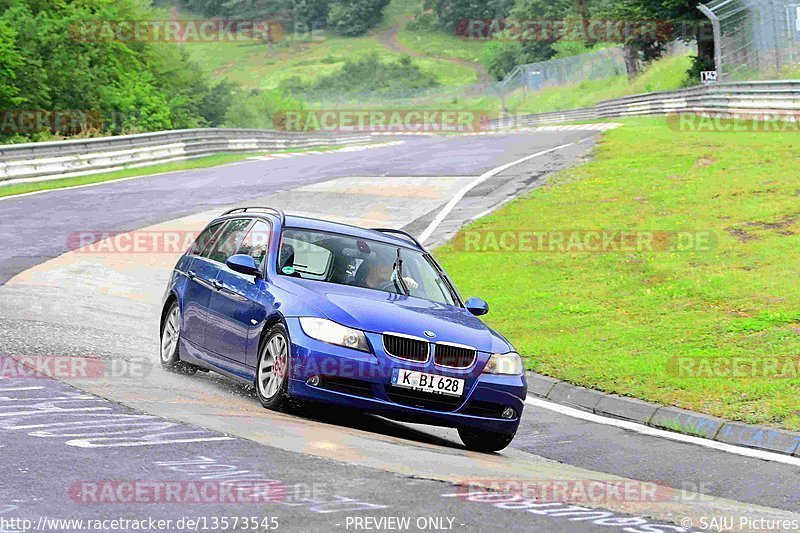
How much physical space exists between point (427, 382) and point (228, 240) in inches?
126

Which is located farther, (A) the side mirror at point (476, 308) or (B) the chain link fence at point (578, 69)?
(B) the chain link fence at point (578, 69)

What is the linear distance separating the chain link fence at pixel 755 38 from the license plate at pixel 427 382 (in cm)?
2973

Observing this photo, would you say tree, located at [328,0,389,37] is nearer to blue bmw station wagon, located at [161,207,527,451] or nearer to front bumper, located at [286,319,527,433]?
blue bmw station wagon, located at [161,207,527,451]

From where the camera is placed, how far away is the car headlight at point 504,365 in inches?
361

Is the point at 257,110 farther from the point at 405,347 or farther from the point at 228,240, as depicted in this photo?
the point at 405,347

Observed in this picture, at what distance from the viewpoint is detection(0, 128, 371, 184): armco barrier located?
29.4 metres

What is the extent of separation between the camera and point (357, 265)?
10.2m

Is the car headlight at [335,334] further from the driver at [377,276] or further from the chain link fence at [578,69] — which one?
the chain link fence at [578,69]

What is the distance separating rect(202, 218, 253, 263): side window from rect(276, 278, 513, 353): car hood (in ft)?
4.59

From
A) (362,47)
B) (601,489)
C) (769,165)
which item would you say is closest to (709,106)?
(769,165)

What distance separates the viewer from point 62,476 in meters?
6.27

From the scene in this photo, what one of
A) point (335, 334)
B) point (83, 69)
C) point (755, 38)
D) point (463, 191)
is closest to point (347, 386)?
point (335, 334)

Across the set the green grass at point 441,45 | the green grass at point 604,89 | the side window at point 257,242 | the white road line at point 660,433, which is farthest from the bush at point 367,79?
the side window at point 257,242

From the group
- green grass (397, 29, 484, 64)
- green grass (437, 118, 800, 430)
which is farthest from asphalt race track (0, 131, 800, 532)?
green grass (397, 29, 484, 64)
